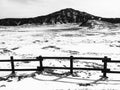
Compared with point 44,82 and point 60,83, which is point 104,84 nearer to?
point 60,83

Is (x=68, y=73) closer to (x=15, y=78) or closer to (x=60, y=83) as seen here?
(x=60, y=83)

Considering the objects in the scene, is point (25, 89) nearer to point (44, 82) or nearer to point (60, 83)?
point (44, 82)

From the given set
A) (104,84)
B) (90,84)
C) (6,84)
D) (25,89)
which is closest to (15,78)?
(6,84)

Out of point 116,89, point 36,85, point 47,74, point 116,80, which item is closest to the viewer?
point 116,89

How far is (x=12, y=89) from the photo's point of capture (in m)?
9.35

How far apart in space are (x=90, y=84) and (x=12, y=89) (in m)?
4.74

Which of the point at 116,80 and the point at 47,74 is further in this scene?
the point at 47,74

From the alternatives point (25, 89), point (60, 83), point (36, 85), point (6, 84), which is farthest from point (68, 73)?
point (6, 84)

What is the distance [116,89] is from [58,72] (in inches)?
181

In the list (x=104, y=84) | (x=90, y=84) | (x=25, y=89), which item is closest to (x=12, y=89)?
(x=25, y=89)

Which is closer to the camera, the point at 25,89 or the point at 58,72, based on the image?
the point at 25,89

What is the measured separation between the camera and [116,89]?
912 cm

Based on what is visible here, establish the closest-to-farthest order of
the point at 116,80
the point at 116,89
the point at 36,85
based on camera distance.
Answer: the point at 116,89 < the point at 36,85 < the point at 116,80

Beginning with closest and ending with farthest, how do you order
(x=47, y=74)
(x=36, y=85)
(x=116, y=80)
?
(x=36, y=85)
(x=116, y=80)
(x=47, y=74)
